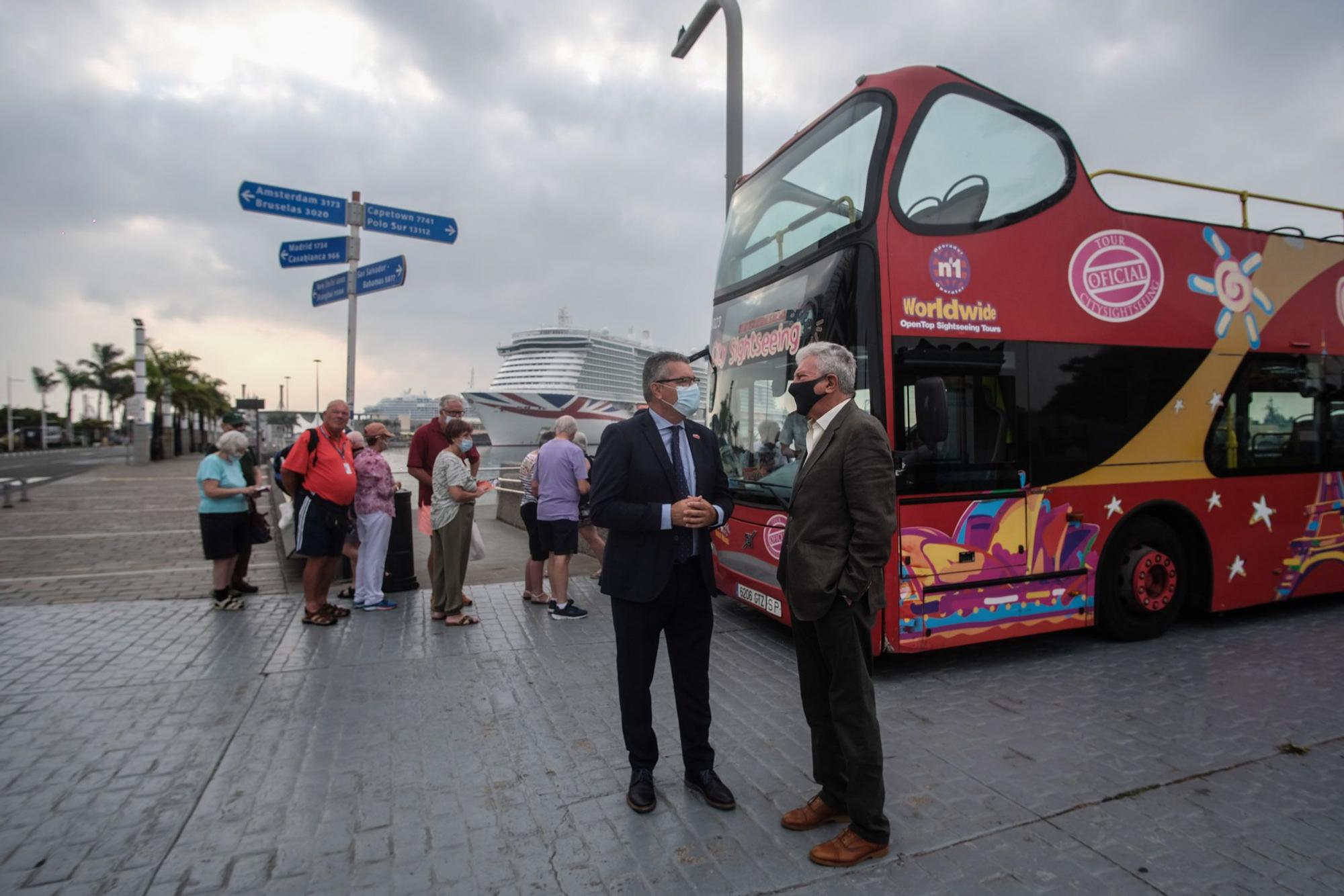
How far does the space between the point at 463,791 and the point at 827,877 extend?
1584mm

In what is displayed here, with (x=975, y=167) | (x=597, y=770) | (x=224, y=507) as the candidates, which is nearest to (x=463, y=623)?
(x=224, y=507)

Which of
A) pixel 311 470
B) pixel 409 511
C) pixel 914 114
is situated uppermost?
pixel 914 114

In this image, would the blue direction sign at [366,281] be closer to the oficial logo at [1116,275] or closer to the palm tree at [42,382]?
the oficial logo at [1116,275]

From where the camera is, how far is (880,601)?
2.70 metres

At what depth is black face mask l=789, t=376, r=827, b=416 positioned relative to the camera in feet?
9.31

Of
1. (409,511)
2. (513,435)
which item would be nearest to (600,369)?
(513,435)

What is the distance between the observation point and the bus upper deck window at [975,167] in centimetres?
463

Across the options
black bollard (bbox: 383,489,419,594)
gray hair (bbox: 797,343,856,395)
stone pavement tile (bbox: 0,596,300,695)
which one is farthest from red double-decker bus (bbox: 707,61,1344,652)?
stone pavement tile (bbox: 0,596,300,695)

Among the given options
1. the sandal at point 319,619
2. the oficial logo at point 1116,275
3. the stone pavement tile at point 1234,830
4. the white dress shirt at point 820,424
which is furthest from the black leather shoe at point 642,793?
the oficial logo at point 1116,275

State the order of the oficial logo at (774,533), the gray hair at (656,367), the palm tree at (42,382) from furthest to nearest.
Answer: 1. the palm tree at (42,382)
2. the oficial logo at (774,533)
3. the gray hair at (656,367)

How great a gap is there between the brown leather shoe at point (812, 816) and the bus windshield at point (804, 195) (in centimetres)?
337

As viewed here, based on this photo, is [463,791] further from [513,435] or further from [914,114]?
[513,435]

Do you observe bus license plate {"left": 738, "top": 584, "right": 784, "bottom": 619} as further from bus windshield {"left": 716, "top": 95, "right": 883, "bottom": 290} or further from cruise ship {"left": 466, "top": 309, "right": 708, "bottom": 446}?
cruise ship {"left": 466, "top": 309, "right": 708, "bottom": 446}

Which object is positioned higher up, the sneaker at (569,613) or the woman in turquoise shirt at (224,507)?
the woman in turquoise shirt at (224,507)
